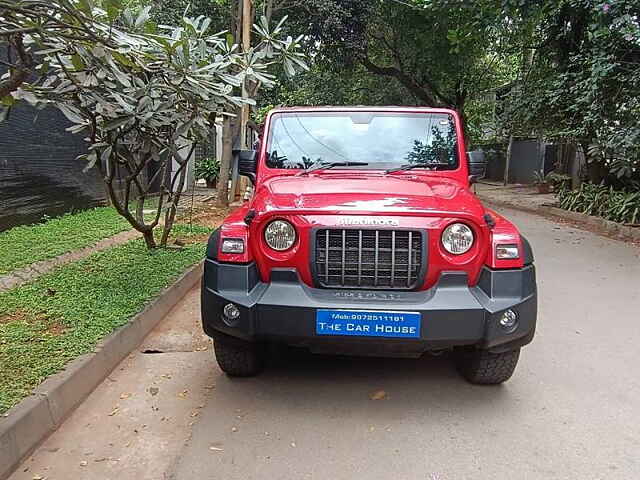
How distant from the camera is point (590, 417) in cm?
Answer: 340

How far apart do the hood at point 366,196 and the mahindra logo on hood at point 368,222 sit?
4cm

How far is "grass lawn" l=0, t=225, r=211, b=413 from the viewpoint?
11.3 ft

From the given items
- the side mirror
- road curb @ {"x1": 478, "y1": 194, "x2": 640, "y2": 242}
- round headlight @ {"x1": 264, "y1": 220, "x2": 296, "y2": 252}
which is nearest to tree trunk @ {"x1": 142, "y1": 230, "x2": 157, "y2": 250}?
round headlight @ {"x1": 264, "y1": 220, "x2": 296, "y2": 252}

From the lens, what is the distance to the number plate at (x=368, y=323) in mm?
3125

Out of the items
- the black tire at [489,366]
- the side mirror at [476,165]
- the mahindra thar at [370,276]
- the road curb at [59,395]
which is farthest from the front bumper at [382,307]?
the side mirror at [476,165]

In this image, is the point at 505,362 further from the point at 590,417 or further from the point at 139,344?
the point at 139,344

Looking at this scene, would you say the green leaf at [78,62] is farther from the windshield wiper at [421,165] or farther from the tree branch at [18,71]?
the windshield wiper at [421,165]

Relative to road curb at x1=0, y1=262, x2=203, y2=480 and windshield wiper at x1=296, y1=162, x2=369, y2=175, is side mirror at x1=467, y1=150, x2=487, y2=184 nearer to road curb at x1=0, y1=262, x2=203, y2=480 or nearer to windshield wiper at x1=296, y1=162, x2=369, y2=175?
windshield wiper at x1=296, y1=162, x2=369, y2=175

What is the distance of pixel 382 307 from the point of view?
3.16m

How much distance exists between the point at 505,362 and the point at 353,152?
1977 millimetres

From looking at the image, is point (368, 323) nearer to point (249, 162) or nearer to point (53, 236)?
point (249, 162)

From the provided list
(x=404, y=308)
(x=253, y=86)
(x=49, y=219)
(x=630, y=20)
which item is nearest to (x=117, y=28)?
(x=404, y=308)

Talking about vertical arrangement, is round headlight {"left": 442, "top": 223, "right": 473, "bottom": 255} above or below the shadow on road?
above

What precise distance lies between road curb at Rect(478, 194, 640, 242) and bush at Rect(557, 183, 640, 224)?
0.19 metres
